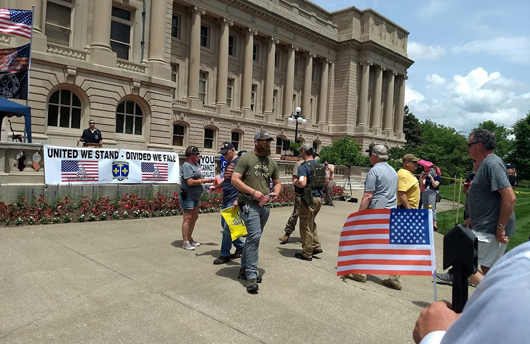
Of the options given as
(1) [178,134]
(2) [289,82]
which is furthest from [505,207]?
(2) [289,82]

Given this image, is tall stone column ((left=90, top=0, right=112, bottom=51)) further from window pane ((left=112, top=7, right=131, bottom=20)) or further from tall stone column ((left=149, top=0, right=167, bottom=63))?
tall stone column ((left=149, top=0, right=167, bottom=63))

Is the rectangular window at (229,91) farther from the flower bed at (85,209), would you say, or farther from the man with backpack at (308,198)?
the man with backpack at (308,198)

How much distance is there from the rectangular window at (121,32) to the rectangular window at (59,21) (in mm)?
2745

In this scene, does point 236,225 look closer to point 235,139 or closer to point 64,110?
point 64,110

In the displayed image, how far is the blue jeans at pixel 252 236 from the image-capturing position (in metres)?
5.37

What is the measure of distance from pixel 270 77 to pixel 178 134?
45.5 feet

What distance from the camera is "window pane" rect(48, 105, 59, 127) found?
73.9ft

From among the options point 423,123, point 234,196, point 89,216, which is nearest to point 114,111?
point 89,216

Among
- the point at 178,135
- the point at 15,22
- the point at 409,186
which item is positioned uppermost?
the point at 15,22

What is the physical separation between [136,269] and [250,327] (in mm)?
2574

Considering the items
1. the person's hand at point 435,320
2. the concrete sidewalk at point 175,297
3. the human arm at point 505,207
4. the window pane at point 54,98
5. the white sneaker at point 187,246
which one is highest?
the window pane at point 54,98

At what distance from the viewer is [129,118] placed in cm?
2591

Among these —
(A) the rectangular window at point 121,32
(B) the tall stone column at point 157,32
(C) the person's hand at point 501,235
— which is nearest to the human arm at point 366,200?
(C) the person's hand at point 501,235

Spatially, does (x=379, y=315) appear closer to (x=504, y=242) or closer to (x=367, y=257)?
(x=367, y=257)
